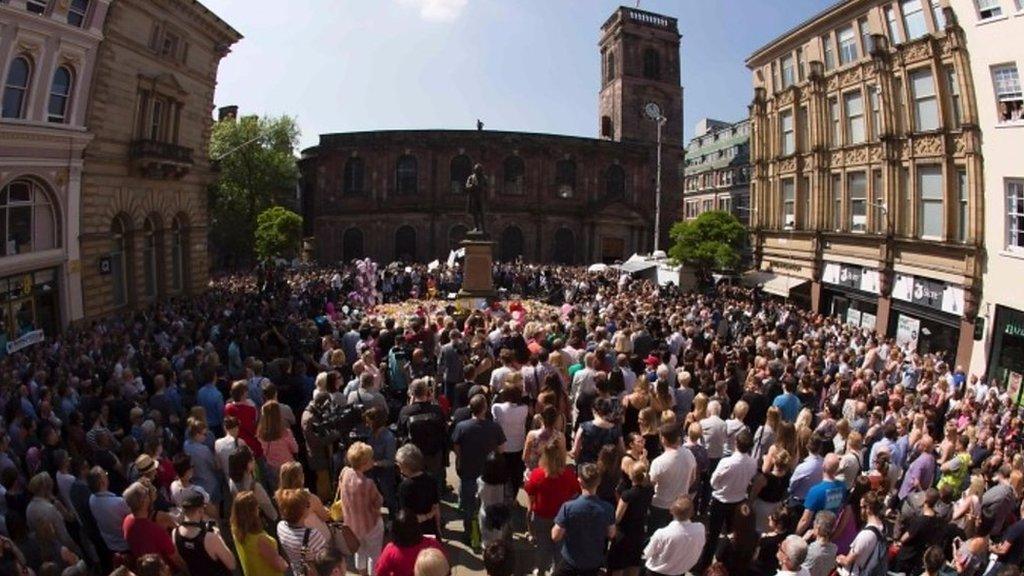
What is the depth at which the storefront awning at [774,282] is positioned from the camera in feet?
104

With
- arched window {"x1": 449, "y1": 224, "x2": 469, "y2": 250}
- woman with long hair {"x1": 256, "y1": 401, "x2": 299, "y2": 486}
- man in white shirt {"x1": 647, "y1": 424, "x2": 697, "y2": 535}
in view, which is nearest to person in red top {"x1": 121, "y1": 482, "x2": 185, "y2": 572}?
woman with long hair {"x1": 256, "y1": 401, "x2": 299, "y2": 486}

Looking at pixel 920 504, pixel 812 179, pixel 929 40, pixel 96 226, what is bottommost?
pixel 920 504

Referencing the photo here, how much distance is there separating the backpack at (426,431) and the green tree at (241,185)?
51.1 metres

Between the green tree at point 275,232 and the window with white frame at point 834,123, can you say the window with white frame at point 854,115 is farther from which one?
the green tree at point 275,232

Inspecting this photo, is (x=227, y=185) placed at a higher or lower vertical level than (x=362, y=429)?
higher

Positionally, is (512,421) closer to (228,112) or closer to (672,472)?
(672,472)

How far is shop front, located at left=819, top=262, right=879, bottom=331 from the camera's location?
86.2ft

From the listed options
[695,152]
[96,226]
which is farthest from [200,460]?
[695,152]

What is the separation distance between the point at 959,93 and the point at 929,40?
2.26 m

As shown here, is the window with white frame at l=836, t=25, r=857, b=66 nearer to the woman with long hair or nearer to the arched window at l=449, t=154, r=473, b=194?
the woman with long hair

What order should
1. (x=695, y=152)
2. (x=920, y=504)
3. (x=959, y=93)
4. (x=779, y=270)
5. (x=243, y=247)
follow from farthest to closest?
1. (x=695, y=152)
2. (x=243, y=247)
3. (x=779, y=270)
4. (x=959, y=93)
5. (x=920, y=504)

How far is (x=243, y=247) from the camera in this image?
55.8 metres

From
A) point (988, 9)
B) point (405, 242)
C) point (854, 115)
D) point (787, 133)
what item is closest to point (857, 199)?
point (854, 115)

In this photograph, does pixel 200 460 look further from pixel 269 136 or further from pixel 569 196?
pixel 269 136
